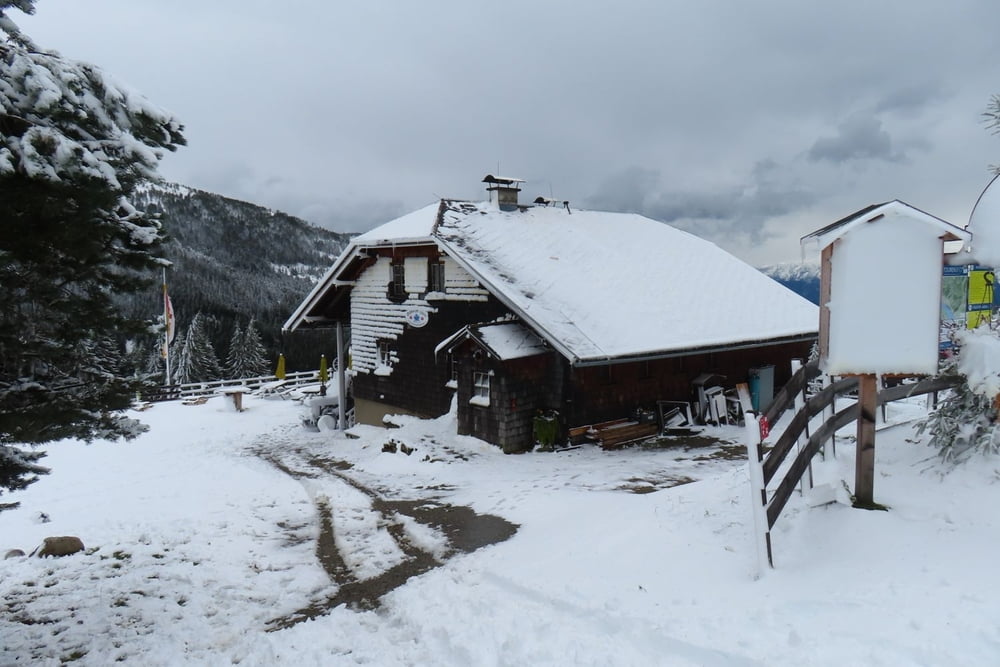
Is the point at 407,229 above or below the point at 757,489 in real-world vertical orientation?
above

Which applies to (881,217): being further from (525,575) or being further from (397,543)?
(397,543)

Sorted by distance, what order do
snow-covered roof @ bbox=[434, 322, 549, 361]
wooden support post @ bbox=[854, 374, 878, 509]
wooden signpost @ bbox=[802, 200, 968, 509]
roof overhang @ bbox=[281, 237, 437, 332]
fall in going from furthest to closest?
roof overhang @ bbox=[281, 237, 437, 332] < snow-covered roof @ bbox=[434, 322, 549, 361] < wooden support post @ bbox=[854, 374, 878, 509] < wooden signpost @ bbox=[802, 200, 968, 509]

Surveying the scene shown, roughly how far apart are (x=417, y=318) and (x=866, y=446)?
14.5 meters

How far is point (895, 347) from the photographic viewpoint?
5.52m

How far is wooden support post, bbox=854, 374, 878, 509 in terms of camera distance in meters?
5.56

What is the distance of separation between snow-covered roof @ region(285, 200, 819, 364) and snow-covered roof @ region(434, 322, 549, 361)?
545 millimetres

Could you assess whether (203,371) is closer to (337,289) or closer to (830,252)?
(337,289)

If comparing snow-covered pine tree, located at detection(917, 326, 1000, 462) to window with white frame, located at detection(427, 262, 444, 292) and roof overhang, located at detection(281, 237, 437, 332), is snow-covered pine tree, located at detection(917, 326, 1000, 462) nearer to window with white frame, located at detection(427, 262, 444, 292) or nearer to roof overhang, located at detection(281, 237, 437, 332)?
roof overhang, located at detection(281, 237, 437, 332)

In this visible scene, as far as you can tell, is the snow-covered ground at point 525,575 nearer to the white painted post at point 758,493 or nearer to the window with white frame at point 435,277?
the white painted post at point 758,493

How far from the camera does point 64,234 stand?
5.51 metres

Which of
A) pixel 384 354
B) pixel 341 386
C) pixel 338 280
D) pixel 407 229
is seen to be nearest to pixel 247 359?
pixel 341 386

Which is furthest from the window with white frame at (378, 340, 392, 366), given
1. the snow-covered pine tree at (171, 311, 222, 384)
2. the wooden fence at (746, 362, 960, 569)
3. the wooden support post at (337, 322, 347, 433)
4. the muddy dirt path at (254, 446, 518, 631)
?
the snow-covered pine tree at (171, 311, 222, 384)

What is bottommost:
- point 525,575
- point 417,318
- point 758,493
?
point 525,575

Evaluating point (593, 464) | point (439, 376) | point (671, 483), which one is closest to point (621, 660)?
point (671, 483)
